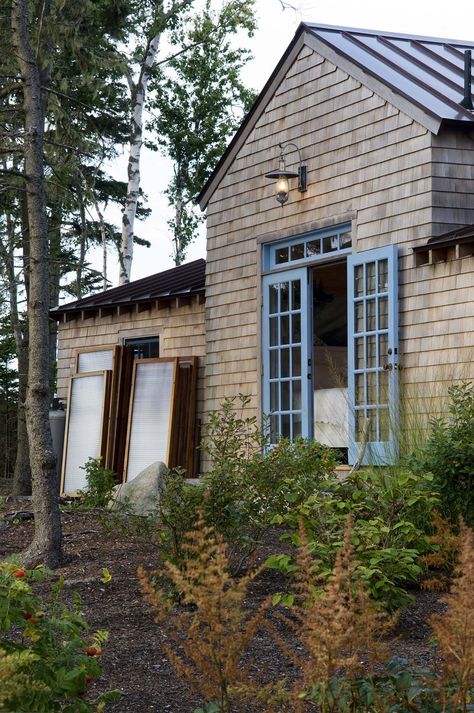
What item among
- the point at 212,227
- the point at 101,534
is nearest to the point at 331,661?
the point at 101,534

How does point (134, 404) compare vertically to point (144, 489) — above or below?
above

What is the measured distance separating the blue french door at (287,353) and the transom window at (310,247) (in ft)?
0.56

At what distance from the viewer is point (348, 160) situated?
33.4 ft

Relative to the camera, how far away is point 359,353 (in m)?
9.73

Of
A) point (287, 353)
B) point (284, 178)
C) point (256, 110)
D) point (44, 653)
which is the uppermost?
point (256, 110)

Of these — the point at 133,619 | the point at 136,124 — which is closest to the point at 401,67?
the point at 133,619

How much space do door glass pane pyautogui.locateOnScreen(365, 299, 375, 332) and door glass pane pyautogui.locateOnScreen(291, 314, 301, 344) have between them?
4.10 ft

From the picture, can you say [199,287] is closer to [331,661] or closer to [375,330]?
[375,330]

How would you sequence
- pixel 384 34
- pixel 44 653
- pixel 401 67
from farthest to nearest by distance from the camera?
pixel 384 34, pixel 401 67, pixel 44 653

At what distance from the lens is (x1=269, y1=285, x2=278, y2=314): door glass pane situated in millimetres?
11127

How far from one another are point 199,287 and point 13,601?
31.8 feet

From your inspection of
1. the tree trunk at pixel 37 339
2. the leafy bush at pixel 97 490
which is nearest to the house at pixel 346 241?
the leafy bush at pixel 97 490

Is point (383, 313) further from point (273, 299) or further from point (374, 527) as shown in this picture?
point (374, 527)

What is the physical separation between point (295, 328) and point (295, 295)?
0.34 metres
